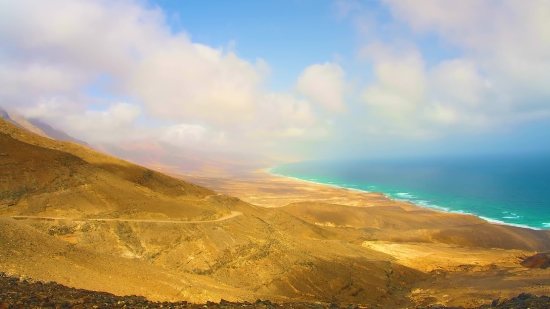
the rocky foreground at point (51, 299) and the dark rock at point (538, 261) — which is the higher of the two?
the dark rock at point (538, 261)

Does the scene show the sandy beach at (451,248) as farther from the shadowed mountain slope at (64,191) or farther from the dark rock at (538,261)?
the shadowed mountain slope at (64,191)

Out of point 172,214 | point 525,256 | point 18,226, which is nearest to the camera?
point 18,226

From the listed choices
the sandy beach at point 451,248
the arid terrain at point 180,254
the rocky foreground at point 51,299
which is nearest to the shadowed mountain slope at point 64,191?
the arid terrain at point 180,254

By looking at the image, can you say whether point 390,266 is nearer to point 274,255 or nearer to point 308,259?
point 308,259

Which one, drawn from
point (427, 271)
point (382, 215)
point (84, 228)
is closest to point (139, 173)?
point (84, 228)

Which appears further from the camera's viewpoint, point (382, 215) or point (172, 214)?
point (382, 215)

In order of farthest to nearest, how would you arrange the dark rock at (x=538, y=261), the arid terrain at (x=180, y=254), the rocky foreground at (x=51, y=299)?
the dark rock at (x=538, y=261)
the arid terrain at (x=180, y=254)
the rocky foreground at (x=51, y=299)

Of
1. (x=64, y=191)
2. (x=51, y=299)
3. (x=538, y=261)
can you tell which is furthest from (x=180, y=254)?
(x=538, y=261)

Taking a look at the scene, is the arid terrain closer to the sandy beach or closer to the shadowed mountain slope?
the shadowed mountain slope

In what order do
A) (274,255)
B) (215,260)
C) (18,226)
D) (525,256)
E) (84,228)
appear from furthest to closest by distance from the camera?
(525,256) < (274,255) < (215,260) < (84,228) < (18,226)
